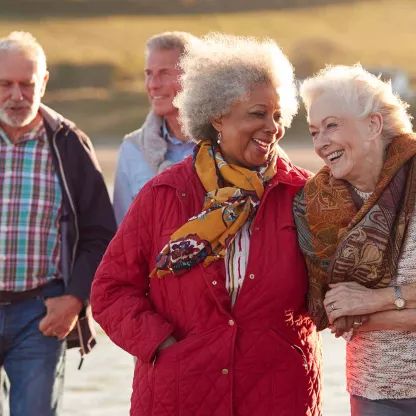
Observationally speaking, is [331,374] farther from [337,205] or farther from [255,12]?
[255,12]

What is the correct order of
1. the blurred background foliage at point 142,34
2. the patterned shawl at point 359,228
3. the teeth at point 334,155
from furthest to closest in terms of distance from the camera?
the blurred background foliage at point 142,34, the teeth at point 334,155, the patterned shawl at point 359,228

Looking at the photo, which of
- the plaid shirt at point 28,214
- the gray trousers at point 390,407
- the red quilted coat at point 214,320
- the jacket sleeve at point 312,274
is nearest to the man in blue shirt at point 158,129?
the plaid shirt at point 28,214

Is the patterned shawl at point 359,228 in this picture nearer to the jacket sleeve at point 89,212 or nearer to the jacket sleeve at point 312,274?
the jacket sleeve at point 312,274

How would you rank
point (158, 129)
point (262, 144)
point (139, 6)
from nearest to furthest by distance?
point (262, 144), point (158, 129), point (139, 6)

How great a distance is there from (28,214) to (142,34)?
145 ft

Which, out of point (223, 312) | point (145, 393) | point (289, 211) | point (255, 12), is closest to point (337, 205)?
point (289, 211)

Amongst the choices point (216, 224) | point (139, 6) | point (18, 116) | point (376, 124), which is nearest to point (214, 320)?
point (216, 224)

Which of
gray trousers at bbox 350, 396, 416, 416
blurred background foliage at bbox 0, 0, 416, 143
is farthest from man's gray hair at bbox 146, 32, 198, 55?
blurred background foliage at bbox 0, 0, 416, 143

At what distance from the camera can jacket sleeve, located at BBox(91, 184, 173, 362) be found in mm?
4121

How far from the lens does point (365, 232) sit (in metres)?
3.88

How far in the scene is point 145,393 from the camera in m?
4.10

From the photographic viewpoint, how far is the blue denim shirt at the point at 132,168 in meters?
5.53

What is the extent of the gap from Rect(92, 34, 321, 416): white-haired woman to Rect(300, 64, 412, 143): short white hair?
0.73 ft

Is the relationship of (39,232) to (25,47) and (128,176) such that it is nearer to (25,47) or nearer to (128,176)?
(128,176)
